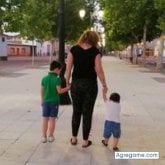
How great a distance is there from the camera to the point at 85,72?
870 centimetres

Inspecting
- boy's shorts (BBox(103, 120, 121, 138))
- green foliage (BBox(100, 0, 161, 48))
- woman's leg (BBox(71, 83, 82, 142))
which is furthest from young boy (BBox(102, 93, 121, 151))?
green foliage (BBox(100, 0, 161, 48))

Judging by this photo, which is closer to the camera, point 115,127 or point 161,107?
point 115,127

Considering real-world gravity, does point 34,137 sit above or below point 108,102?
below

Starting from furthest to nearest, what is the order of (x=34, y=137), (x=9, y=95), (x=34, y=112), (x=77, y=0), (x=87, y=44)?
(x=77, y=0) → (x=9, y=95) → (x=34, y=112) → (x=34, y=137) → (x=87, y=44)

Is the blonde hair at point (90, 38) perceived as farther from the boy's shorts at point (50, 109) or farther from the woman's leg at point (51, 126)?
the woman's leg at point (51, 126)

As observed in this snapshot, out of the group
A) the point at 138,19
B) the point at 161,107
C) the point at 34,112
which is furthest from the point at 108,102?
the point at 138,19

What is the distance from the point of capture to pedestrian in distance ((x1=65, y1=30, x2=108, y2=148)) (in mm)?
8648

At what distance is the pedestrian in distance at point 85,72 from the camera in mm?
8648

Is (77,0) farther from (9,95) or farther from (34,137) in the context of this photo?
(34,137)

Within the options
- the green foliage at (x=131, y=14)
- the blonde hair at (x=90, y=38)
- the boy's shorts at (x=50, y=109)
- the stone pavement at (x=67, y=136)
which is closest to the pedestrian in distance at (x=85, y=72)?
the blonde hair at (x=90, y=38)

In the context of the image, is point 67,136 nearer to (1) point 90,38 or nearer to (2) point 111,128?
(2) point 111,128

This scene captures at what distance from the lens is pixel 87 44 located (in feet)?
28.5

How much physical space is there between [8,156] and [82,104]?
1.53 metres

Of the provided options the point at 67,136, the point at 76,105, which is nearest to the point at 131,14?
the point at 67,136
